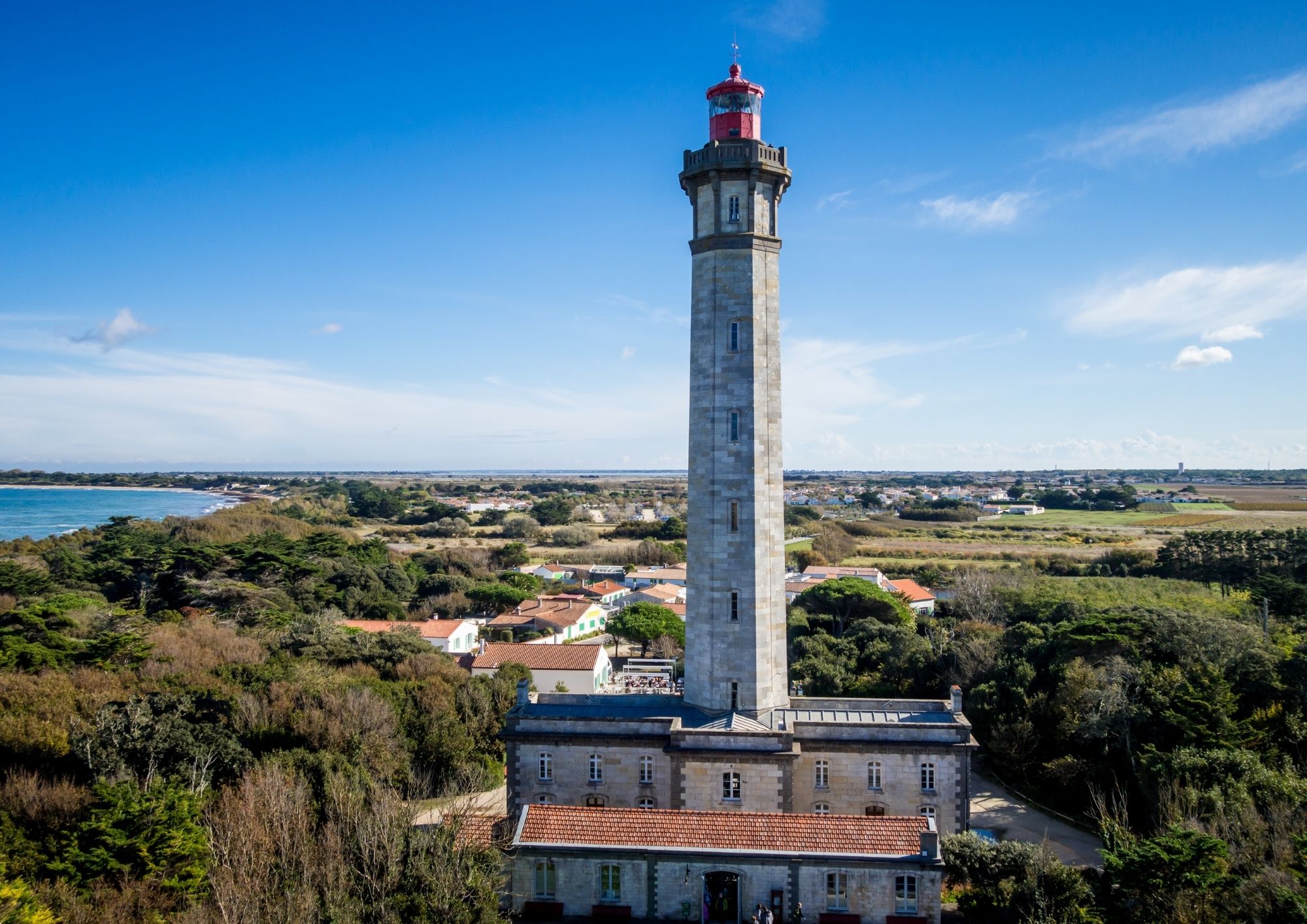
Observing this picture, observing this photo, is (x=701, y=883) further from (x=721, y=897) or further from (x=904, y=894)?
(x=904, y=894)

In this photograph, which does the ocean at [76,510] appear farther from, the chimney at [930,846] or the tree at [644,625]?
the chimney at [930,846]

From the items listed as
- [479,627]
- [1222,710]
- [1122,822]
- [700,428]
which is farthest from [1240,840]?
[479,627]

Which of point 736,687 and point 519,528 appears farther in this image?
point 519,528

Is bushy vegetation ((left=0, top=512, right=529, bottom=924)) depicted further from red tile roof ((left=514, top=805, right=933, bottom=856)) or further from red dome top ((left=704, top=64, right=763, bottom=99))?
red dome top ((left=704, top=64, right=763, bottom=99))

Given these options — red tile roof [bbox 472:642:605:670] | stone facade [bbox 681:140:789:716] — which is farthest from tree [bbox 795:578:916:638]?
stone facade [bbox 681:140:789:716]

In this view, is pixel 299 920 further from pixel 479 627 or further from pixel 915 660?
pixel 479 627

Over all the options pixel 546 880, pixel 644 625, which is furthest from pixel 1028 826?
pixel 644 625

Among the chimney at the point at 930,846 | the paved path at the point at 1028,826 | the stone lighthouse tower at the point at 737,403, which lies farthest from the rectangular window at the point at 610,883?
the paved path at the point at 1028,826
